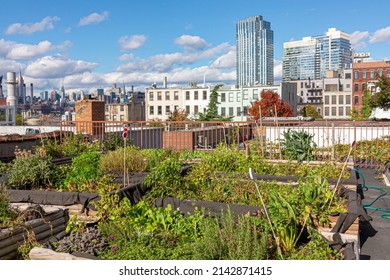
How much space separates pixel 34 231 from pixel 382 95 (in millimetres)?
47008

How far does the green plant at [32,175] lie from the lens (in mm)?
7695

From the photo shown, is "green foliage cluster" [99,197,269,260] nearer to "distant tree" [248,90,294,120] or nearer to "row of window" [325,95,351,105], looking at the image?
"distant tree" [248,90,294,120]

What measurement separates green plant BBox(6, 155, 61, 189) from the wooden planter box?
5.53 feet

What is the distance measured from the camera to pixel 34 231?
5.37 meters

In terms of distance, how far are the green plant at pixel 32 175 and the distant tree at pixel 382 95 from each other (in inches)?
1745

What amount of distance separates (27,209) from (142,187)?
1.95 m

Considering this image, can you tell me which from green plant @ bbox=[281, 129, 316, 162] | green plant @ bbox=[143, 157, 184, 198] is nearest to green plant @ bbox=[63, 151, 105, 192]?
green plant @ bbox=[143, 157, 184, 198]

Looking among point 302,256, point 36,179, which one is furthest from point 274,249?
point 36,179

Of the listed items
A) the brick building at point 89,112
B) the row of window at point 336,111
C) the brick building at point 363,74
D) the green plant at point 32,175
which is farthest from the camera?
the row of window at point 336,111

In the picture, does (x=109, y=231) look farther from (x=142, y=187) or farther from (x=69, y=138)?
(x=69, y=138)

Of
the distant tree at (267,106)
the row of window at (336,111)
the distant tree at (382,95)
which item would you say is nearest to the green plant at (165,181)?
the distant tree at (382,95)

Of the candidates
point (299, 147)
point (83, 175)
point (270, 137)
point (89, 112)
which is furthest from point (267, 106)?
point (83, 175)

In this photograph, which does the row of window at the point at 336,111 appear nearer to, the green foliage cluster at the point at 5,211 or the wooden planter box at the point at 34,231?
the wooden planter box at the point at 34,231

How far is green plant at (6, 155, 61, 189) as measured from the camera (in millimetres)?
7695
